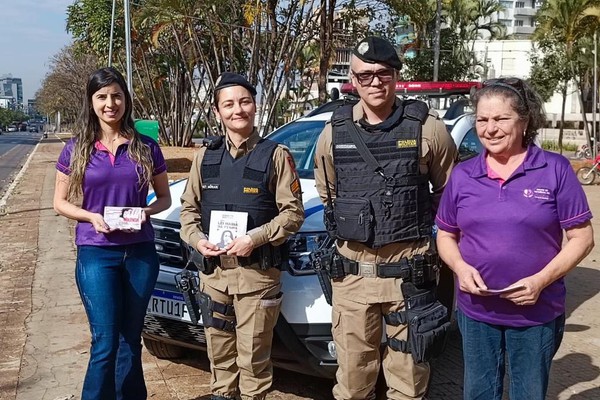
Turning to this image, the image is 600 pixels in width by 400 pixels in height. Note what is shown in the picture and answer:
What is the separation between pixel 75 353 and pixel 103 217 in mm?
2056

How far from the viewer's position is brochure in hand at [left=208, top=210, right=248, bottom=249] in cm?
317

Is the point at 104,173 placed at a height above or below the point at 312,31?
below

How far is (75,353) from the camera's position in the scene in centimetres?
477

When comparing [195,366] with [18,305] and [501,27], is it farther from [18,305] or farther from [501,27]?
[501,27]

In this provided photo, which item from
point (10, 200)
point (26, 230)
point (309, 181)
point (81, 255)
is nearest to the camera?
point (81, 255)

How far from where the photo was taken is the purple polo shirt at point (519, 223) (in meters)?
2.41

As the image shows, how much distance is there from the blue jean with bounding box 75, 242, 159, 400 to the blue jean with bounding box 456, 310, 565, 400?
1595 mm

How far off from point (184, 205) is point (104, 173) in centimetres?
45

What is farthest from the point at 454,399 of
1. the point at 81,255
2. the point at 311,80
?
the point at 311,80

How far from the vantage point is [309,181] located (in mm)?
4402

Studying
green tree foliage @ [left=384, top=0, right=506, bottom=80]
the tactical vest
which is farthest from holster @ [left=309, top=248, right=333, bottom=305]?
green tree foliage @ [left=384, top=0, right=506, bottom=80]

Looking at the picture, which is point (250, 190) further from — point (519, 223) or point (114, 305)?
point (519, 223)

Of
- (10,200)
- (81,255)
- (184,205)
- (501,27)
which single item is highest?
(501,27)

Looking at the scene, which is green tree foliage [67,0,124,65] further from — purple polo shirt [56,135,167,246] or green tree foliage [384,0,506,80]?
purple polo shirt [56,135,167,246]
